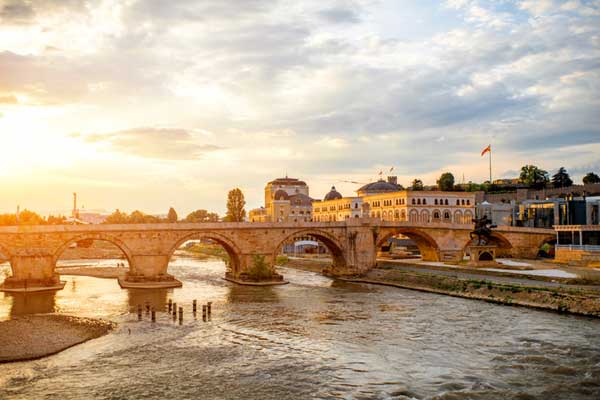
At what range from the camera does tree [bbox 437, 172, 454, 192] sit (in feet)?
439

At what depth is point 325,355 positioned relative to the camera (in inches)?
1131

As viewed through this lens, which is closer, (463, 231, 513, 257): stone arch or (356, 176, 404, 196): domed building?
(463, 231, 513, 257): stone arch

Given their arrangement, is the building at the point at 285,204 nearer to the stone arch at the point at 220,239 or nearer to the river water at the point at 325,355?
the stone arch at the point at 220,239

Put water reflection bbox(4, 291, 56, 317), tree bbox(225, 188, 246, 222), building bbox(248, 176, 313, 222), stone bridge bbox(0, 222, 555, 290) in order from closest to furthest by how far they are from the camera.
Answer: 1. water reflection bbox(4, 291, 56, 317)
2. stone bridge bbox(0, 222, 555, 290)
3. tree bbox(225, 188, 246, 222)
4. building bbox(248, 176, 313, 222)

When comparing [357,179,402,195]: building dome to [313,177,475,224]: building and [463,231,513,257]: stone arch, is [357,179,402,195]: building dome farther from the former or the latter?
[463,231,513,257]: stone arch

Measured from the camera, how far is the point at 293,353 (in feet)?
95.3

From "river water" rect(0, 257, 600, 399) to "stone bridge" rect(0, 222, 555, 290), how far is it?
33.4 feet

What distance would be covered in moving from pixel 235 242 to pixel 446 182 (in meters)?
86.9

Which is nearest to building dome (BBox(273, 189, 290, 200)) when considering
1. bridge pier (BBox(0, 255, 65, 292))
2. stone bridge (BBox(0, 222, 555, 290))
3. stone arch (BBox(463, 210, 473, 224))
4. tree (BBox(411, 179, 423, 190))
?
tree (BBox(411, 179, 423, 190))

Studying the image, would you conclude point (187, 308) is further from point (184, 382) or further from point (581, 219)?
point (581, 219)

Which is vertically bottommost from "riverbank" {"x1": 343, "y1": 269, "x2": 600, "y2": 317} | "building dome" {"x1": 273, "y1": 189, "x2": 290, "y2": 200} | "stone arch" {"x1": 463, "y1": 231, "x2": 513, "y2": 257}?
"riverbank" {"x1": 343, "y1": 269, "x2": 600, "y2": 317}

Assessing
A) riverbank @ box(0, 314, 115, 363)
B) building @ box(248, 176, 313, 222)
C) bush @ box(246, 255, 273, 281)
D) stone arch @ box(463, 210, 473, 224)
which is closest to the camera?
riverbank @ box(0, 314, 115, 363)

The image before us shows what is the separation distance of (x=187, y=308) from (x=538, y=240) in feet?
171

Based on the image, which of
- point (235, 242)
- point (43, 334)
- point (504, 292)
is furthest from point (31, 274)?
point (504, 292)
